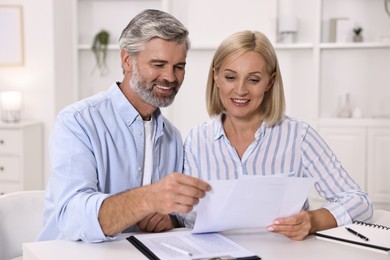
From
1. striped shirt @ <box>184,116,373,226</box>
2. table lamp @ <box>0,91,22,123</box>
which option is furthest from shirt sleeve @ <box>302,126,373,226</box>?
table lamp @ <box>0,91,22,123</box>

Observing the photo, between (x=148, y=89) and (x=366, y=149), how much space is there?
294cm

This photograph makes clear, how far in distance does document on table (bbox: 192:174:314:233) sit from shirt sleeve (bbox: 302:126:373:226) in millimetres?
219

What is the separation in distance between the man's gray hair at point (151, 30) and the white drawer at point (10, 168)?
8.92 ft

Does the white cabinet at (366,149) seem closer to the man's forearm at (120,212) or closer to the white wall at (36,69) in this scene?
the white wall at (36,69)

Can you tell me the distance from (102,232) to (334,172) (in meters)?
0.84

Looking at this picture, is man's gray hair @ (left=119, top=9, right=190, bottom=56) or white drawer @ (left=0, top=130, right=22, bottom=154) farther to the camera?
white drawer @ (left=0, top=130, right=22, bottom=154)

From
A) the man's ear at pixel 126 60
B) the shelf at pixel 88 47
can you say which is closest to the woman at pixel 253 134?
the man's ear at pixel 126 60

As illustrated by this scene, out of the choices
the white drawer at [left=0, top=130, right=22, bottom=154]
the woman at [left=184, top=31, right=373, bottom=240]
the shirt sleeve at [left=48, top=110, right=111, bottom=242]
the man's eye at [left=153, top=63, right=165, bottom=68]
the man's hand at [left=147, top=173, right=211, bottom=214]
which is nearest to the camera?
the man's hand at [left=147, top=173, right=211, bottom=214]

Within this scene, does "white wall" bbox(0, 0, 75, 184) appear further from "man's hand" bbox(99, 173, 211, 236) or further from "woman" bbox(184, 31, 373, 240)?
"man's hand" bbox(99, 173, 211, 236)

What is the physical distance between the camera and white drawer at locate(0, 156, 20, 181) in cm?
423

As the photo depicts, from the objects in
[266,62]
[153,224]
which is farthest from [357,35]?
[153,224]

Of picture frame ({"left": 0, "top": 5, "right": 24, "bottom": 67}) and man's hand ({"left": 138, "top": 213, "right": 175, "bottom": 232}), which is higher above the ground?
picture frame ({"left": 0, "top": 5, "right": 24, "bottom": 67})

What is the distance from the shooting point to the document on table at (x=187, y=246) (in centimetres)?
138

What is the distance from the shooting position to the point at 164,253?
54.6 inches
